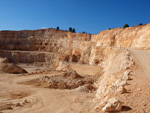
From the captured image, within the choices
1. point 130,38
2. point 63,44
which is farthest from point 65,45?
point 130,38

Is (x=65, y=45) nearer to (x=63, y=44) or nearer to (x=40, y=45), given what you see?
(x=63, y=44)

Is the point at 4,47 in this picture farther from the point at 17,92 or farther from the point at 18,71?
the point at 17,92

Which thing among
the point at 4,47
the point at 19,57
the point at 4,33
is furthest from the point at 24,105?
the point at 4,33

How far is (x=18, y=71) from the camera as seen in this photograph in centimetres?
2583

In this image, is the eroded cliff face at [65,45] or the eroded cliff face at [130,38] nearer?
the eroded cliff face at [130,38]

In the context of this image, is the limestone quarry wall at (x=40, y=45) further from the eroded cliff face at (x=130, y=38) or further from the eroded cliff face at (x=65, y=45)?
the eroded cliff face at (x=130, y=38)

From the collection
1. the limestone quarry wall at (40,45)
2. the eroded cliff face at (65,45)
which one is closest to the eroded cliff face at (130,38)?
the eroded cliff face at (65,45)

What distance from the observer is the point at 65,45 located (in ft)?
173

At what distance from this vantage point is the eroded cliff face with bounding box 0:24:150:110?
3080 centimetres

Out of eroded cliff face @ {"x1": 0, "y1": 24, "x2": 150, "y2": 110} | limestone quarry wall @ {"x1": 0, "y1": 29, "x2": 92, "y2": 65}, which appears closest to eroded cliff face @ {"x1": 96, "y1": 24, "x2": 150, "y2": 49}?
eroded cliff face @ {"x1": 0, "y1": 24, "x2": 150, "y2": 110}

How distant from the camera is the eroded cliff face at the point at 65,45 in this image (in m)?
30.8

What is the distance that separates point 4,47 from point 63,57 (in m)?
26.8

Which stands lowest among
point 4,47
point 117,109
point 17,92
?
point 17,92

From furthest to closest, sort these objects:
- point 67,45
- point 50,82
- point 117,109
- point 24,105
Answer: point 67,45 < point 50,82 < point 24,105 < point 117,109
